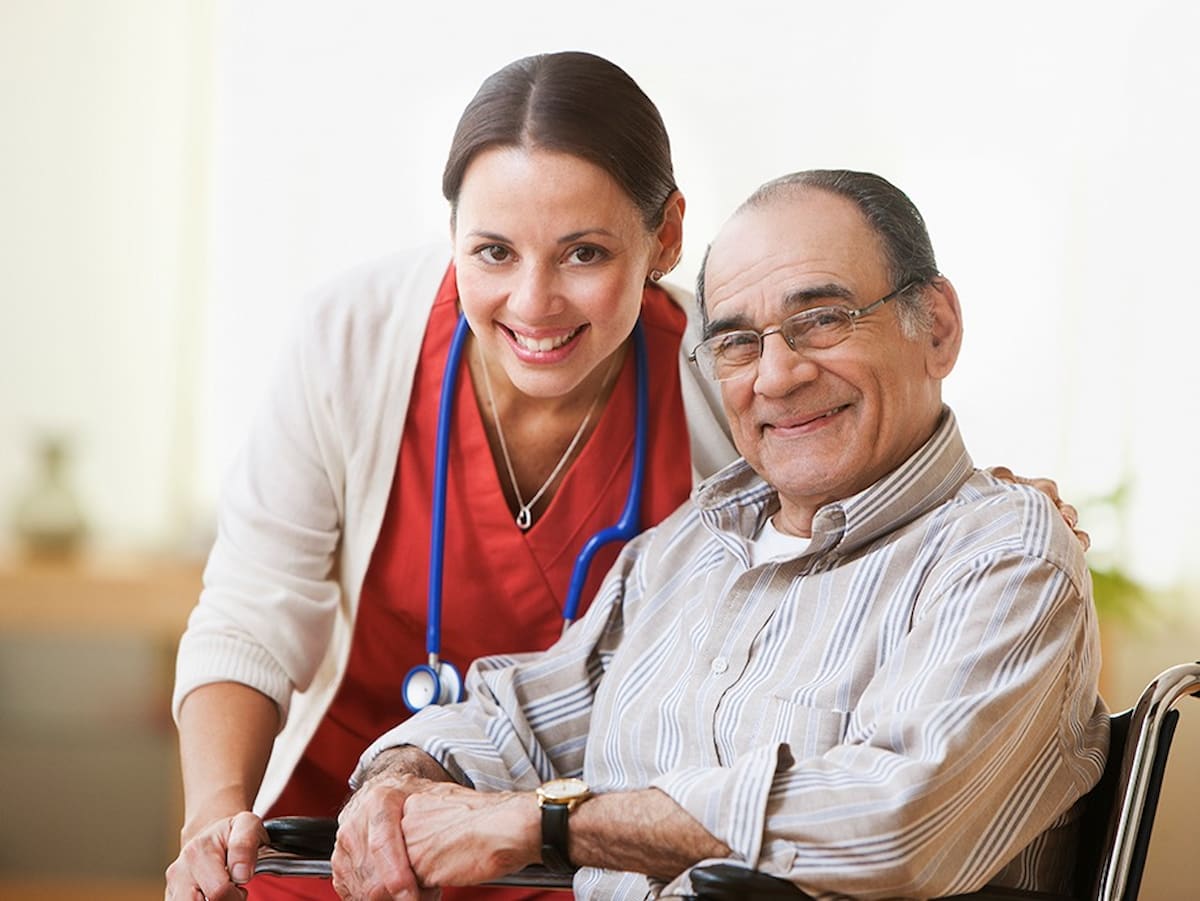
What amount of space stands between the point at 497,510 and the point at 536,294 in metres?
0.35

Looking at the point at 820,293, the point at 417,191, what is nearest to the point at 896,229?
the point at 820,293

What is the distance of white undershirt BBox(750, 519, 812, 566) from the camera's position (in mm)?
1605

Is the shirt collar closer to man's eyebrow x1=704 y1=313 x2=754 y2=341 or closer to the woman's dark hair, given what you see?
man's eyebrow x1=704 y1=313 x2=754 y2=341

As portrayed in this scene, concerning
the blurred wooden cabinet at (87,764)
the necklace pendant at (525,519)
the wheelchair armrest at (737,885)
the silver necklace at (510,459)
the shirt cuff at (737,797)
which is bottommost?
the blurred wooden cabinet at (87,764)

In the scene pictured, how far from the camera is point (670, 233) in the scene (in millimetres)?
1689

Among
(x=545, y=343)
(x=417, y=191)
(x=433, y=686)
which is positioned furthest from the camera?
(x=417, y=191)

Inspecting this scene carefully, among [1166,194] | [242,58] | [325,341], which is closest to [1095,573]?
[1166,194]

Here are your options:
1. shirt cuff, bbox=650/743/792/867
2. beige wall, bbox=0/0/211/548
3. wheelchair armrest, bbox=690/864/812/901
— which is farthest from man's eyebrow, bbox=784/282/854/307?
beige wall, bbox=0/0/211/548

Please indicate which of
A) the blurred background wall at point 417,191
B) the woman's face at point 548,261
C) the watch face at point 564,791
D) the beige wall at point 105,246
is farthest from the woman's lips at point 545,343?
the beige wall at point 105,246

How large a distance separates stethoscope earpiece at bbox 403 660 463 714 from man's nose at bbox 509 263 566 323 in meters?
0.47

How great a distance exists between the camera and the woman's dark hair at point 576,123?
1.56m

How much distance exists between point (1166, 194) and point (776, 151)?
827 millimetres

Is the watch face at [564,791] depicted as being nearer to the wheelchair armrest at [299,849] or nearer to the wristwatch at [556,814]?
the wristwatch at [556,814]

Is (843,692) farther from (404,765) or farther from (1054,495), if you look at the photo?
(404,765)
